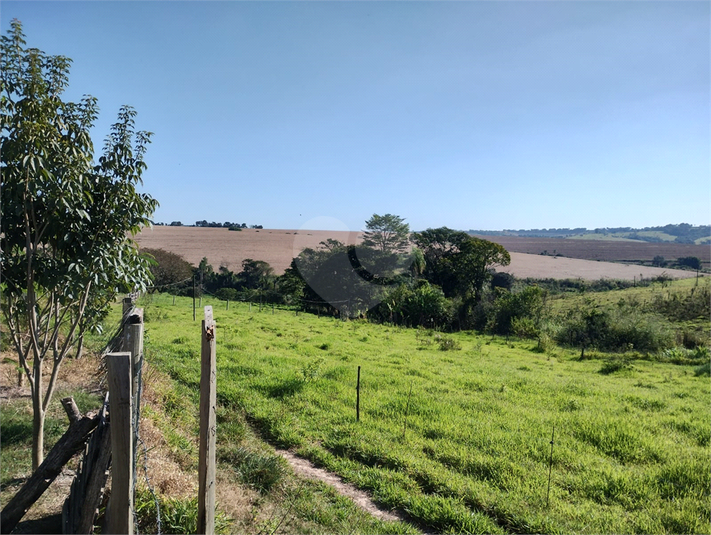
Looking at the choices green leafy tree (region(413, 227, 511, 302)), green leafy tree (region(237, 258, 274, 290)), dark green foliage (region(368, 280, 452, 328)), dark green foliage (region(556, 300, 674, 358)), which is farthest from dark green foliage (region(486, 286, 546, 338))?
green leafy tree (region(237, 258, 274, 290))

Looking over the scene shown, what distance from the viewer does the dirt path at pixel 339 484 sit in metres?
4.94

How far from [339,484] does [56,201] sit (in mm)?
4583

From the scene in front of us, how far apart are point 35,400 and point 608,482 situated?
6.88 m

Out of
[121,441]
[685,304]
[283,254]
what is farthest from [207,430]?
[283,254]

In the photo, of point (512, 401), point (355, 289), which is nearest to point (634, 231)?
point (355, 289)

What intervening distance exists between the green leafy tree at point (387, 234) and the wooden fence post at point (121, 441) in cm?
3737

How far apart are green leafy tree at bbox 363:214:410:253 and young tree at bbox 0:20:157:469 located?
35490mm

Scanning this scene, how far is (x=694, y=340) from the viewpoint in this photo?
22391mm

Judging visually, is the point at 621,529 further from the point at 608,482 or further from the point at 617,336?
the point at 617,336

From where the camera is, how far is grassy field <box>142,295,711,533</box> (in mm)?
5000

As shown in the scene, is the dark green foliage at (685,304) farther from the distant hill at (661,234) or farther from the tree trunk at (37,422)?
the distant hill at (661,234)

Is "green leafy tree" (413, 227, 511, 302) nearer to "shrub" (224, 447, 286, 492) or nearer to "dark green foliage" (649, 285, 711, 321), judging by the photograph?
"dark green foliage" (649, 285, 711, 321)

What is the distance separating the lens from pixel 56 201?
363cm

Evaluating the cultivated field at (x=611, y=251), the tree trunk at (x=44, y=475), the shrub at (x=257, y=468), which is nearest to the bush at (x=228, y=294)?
the shrub at (x=257, y=468)
